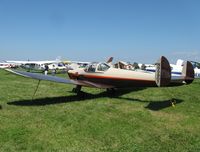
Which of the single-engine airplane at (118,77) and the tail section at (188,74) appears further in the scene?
the tail section at (188,74)

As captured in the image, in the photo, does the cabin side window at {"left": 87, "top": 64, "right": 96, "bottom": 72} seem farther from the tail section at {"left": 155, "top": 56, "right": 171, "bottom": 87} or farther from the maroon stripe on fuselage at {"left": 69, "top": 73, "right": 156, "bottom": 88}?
the tail section at {"left": 155, "top": 56, "right": 171, "bottom": 87}

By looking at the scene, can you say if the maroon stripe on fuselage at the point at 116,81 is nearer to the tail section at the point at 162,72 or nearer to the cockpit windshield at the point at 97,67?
the cockpit windshield at the point at 97,67

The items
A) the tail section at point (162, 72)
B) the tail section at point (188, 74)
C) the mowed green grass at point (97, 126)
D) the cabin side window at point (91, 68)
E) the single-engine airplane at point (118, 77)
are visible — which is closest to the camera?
the mowed green grass at point (97, 126)

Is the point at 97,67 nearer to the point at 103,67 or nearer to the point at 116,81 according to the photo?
the point at 103,67

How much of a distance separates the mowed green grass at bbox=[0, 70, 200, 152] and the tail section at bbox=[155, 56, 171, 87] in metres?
1.20

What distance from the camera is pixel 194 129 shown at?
30.8ft

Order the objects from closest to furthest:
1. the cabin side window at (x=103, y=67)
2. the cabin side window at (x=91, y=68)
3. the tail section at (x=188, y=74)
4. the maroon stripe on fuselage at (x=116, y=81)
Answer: the maroon stripe on fuselage at (x=116, y=81), the tail section at (x=188, y=74), the cabin side window at (x=103, y=67), the cabin side window at (x=91, y=68)

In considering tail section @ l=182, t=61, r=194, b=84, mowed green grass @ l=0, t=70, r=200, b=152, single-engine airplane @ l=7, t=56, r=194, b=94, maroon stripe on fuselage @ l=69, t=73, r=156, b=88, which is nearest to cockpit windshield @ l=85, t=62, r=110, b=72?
single-engine airplane @ l=7, t=56, r=194, b=94

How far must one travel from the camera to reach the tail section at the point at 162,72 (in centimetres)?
1213

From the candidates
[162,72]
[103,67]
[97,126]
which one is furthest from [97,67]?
[97,126]

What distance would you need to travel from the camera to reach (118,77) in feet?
49.5

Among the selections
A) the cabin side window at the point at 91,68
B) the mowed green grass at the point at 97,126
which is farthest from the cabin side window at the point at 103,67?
the mowed green grass at the point at 97,126

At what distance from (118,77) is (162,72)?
3338mm

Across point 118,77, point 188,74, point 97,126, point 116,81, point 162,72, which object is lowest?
point 97,126
